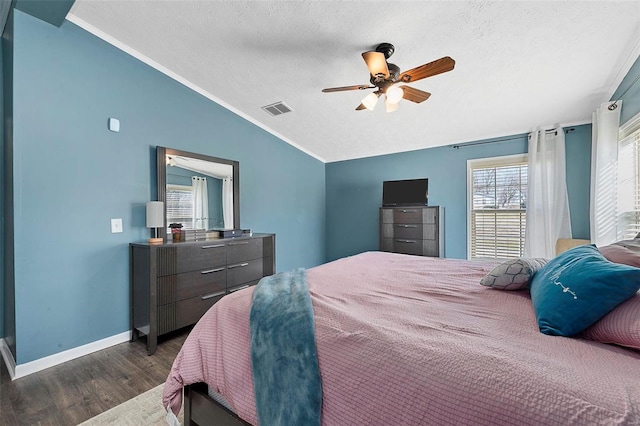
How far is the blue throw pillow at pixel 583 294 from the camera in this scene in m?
0.90

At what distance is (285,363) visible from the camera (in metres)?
1.00

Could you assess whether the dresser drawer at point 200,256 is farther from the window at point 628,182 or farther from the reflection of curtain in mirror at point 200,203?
the window at point 628,182

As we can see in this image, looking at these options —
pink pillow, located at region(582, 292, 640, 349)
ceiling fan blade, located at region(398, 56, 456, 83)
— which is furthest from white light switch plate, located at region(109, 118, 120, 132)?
pink pillow, located at region(582, 292, 640, 349)

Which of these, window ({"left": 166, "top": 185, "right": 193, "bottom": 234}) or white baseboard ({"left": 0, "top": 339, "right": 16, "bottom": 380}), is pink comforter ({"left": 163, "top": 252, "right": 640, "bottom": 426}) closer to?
white baseboard ({"left": 0, "top": 339, "right": 16, "bottom": 380})

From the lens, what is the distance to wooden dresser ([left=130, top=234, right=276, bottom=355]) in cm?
238

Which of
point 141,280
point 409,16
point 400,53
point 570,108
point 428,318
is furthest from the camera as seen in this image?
point 570,108

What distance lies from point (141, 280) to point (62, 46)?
2.09m

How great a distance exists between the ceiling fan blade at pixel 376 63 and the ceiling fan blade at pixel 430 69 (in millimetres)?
160

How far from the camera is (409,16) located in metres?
1.97

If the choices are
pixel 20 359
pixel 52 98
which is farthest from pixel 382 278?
pixel 52 98

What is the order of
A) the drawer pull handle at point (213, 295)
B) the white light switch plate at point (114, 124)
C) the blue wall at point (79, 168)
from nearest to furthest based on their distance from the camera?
the blue wall at point (79, 168) < the white light switch plate at point (114, 124) < the drawer pull handle at point (213, 295)

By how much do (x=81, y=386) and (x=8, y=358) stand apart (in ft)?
2.79

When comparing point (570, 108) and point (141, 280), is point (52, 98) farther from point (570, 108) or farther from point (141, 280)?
point (570, 108)

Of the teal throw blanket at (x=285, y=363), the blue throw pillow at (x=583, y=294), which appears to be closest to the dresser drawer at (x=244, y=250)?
the teal throw blanket at (x=285, y=363)
